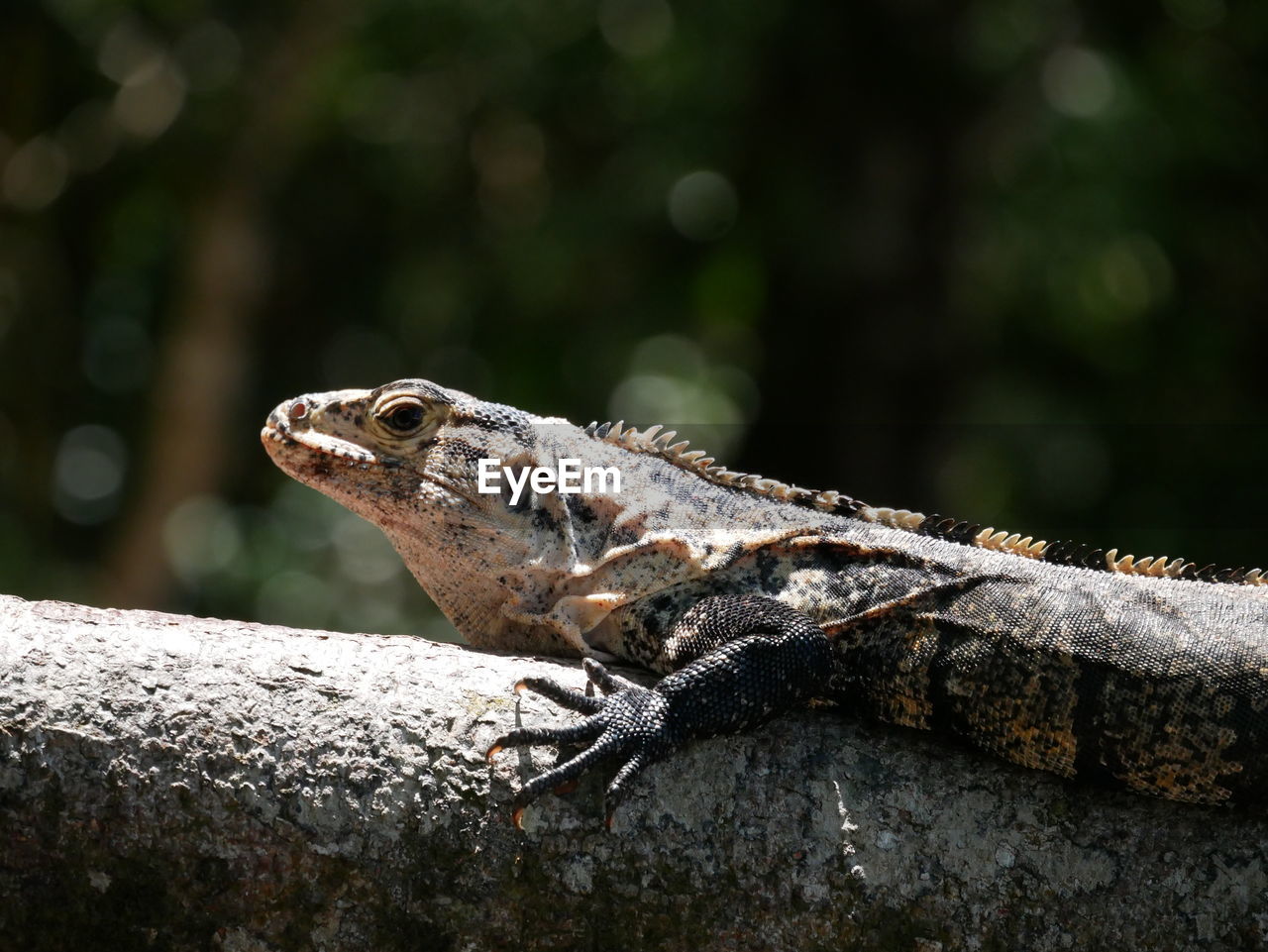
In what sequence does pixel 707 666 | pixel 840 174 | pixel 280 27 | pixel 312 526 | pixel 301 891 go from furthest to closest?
pixel 312 526, pixel 280 27, pixel 840 174, pixel 707 666, pixel 301 891

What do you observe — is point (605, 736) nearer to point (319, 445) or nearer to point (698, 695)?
point (698, 695)

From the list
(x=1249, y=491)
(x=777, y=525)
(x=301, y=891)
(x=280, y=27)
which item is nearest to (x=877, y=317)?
(x=1249, y=491)

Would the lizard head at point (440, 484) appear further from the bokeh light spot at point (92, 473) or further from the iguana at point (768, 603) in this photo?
the bokeh light spot at point (92, 473)

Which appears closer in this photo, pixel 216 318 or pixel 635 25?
pixel 216 318

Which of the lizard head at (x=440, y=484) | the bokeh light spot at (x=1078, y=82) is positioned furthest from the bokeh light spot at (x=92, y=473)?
the lizard head at (x=440, y=484)

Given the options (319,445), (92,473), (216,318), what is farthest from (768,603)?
(92,473)

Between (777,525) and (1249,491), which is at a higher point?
(1249,491)

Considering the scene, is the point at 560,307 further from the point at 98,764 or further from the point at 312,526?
the point at 98,764

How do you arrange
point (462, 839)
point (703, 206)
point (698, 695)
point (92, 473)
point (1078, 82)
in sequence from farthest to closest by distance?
point (92, 473) < point (703, 206) < point (1078, 82) < point (698, 695) < point (462, 839)
